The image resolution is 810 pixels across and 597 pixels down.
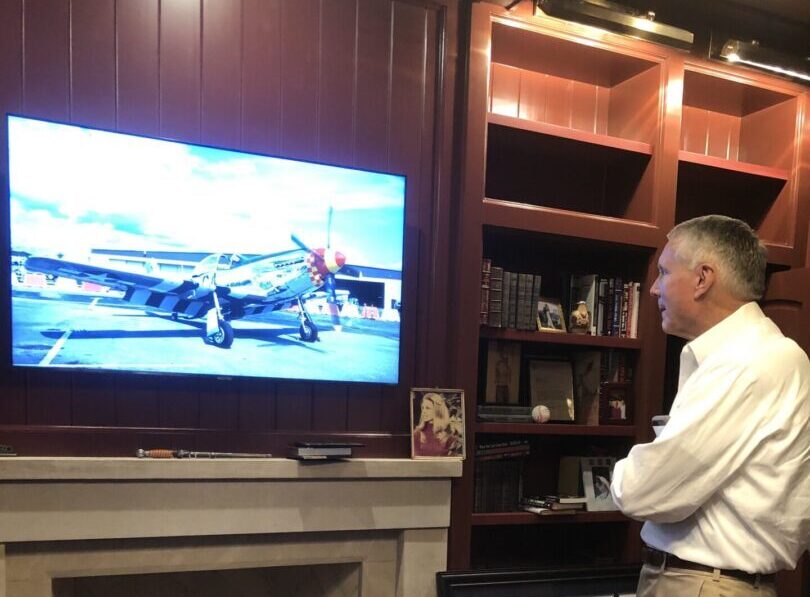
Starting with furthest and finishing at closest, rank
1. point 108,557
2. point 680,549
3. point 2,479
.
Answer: point 108,557 < point 2,479 < point 680,549

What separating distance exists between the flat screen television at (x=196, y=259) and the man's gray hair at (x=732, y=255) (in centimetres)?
97

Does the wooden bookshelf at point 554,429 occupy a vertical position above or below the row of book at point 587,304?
below

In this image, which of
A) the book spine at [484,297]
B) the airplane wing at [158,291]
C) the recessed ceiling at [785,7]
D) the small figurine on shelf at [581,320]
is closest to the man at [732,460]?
the book spine at [484,297]

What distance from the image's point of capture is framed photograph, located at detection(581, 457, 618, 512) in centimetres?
247

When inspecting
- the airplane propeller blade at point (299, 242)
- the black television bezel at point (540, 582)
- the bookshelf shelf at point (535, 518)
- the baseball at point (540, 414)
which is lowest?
the black television bezel at point (540, 582)

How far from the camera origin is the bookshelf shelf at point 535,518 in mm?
2303

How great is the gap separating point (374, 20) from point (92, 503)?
1754 millimetres

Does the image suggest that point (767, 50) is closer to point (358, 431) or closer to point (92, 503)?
point (358, 431)

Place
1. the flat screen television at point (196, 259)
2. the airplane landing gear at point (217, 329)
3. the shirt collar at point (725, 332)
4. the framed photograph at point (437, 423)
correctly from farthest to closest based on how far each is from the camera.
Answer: the framed photograph at point (437, 423) → the airplane landing gear at point (217, 329) → the flat screen television at point (196, 259) → the shirt collar at point (725, 332)

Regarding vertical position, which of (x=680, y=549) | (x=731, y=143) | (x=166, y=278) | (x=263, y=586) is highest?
(x=731, y=143)

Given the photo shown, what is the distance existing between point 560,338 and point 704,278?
0.96m

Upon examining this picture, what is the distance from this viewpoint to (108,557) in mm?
1912

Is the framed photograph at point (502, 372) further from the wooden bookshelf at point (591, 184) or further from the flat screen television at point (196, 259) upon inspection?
the flat screen television at point (196, 259)

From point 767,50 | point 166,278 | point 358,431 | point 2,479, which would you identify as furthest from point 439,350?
point 767,50
